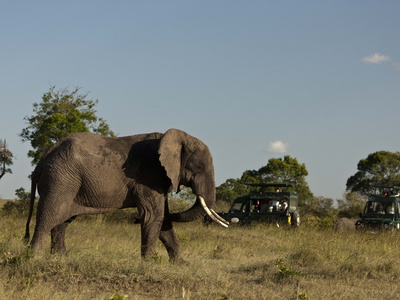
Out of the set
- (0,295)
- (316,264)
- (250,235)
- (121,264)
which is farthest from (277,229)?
(0,295)

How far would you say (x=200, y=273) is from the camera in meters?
9.77

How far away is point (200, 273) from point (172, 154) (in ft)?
9.02

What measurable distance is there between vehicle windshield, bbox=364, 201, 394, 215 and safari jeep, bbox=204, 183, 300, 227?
→ 232 centimetres

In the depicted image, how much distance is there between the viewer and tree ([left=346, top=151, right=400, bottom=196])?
5181 centimetres

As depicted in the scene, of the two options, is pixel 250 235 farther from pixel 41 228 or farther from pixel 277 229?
pixel 41 228

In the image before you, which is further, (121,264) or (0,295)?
(121,264)

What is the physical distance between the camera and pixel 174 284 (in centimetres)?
903

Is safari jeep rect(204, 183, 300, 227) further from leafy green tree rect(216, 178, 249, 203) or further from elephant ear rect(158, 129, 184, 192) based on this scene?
leafy green tree rect(216, 178, 249, 203)

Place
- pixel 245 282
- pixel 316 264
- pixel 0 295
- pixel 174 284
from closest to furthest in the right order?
pixel 0 295 → pixel 174 284 → pixel 245 282 → pixel 316 264

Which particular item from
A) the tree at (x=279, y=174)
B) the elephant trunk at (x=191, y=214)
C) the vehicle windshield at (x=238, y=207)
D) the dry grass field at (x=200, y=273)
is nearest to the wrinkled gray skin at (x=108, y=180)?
the elephant trunk at (x=191, y=214)

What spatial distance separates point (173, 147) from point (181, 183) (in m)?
0.82

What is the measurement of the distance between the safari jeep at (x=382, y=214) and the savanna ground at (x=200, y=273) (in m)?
5.67

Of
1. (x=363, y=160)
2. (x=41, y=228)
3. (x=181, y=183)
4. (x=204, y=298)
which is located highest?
(x=363, y=160)

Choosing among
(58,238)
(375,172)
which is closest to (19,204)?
(58,238)
